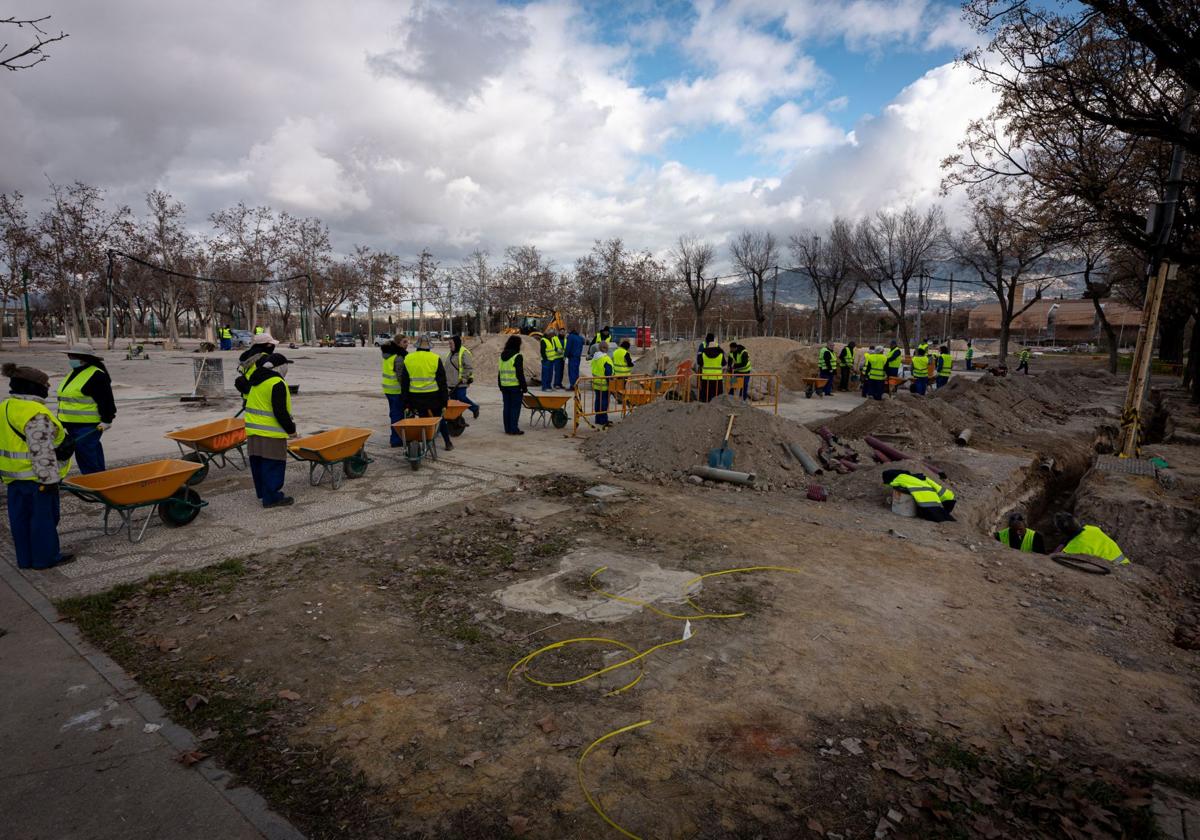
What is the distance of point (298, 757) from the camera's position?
9.83 feet

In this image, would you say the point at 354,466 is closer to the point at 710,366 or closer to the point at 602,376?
the point at 602,376

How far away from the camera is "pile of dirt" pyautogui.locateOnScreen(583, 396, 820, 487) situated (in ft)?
29.8

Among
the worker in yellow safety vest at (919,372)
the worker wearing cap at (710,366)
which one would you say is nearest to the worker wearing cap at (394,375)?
the worker wearing cap at (710,366)

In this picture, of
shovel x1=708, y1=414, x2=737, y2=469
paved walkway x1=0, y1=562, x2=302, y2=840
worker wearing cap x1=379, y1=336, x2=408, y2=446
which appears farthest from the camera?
worker wearing cap x1=379, y1=336, x2=408, y2=446

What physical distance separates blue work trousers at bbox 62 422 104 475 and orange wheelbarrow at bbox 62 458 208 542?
1.10m

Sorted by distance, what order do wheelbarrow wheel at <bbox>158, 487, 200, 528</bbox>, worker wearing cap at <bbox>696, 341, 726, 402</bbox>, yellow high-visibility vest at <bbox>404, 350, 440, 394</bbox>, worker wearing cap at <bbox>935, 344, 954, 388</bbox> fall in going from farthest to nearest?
worker wearing cap at <bbox>935, 344, 954, 388</bbox> < worker wearing cap at <bbox>696, 341, 726, 402</bbox> < yellow high-visibility vest at <bbox>404, 350, 440, 394</bbox> < wheelbarrow wheel at <bbox>158, 487, 200, 528</bbox>

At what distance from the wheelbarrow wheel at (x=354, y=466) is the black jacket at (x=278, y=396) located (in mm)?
1588

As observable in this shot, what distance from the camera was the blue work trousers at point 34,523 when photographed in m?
5.05

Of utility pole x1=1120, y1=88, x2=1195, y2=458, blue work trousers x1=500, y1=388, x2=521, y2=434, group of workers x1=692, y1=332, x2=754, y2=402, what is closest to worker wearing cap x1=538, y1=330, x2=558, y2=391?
group of workers x1=692, y1=332, x2=754, y2=402

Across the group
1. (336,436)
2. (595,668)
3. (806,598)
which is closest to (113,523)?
(336,436)

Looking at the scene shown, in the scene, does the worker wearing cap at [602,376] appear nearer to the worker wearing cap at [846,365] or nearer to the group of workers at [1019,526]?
the group of workers at [1019,526]

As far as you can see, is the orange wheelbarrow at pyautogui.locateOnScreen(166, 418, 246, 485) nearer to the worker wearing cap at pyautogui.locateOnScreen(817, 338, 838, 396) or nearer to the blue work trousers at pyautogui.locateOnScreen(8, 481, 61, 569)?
the blue work trousers at pyautogui.locateOnScreen(8, 481, 61, 569)

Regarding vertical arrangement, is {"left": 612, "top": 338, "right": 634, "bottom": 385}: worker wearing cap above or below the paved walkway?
above

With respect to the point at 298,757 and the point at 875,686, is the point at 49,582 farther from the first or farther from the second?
the point at 875,686
